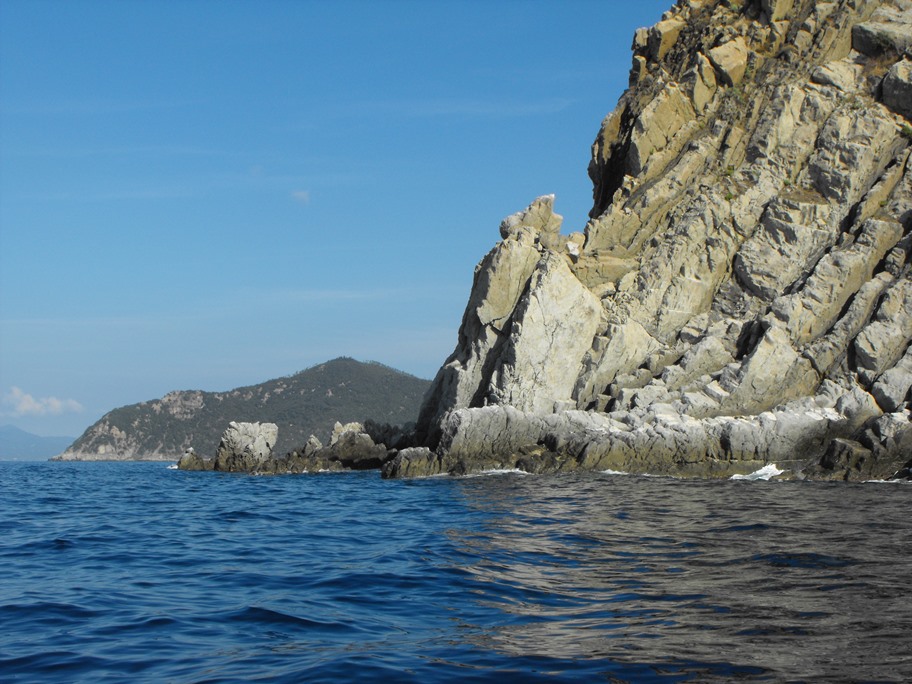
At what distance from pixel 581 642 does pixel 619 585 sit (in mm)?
3422

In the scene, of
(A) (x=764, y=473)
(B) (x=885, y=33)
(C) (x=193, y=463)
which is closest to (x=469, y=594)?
(A) (x=764, y=473)

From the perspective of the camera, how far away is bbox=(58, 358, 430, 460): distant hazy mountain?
5285 inches

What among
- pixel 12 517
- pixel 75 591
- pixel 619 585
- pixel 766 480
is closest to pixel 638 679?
pixel 619 585

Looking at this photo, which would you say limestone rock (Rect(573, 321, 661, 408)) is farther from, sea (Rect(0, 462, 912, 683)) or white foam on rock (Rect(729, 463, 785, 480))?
sea (Rect(0, 462, 912, 683))

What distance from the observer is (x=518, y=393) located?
44156 millimetres

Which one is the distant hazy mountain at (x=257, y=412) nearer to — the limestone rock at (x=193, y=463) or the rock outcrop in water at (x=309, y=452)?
the limestone rock at (x=193, y=463)

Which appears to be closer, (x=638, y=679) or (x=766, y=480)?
(x=638, y=679)

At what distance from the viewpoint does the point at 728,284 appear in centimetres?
4903

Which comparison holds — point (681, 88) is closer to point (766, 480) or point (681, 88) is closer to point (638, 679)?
point (766, 480)

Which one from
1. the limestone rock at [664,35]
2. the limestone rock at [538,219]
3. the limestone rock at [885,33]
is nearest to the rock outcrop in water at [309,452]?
the limestone rock at [538,219]

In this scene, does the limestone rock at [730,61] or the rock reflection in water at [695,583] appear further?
the limestone rock at [730,61]

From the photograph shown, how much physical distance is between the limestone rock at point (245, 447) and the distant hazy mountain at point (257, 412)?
66.9 m

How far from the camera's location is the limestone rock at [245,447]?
55.8 m

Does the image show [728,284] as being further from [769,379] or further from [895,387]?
[895,387]
